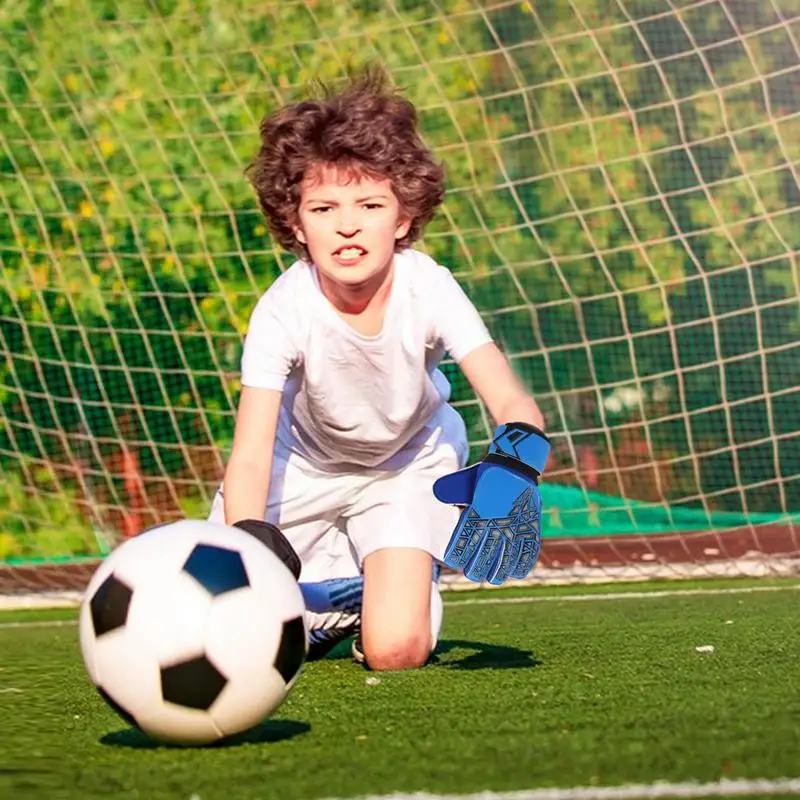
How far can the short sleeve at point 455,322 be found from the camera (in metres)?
4.21

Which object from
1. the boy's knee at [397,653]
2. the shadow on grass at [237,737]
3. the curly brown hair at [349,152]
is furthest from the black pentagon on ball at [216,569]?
the curly brown hair at [349,152]

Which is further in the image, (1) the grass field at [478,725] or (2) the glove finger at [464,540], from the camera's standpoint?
(2) the glove finger at [464,540]

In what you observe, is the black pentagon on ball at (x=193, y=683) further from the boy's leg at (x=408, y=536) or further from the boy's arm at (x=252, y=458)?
the boy's leg at (x=408, y=536)

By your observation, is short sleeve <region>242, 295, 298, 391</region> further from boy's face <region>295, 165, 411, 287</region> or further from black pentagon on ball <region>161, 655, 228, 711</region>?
black pentagon on ball <region>161, 655, 228, 711</region>

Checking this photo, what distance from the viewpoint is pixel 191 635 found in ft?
9.58

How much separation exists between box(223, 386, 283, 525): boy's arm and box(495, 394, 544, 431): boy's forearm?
567 mm

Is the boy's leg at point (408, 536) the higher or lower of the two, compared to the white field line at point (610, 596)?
higher

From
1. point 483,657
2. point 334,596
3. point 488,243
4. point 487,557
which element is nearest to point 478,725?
point 487,557

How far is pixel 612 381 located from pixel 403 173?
3.51 metres

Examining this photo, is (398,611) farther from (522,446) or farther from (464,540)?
(522,446)

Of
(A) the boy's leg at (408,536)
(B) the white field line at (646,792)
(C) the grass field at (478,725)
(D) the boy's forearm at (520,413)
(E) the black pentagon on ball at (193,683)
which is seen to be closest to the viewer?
(B) the white field line at (646,792)

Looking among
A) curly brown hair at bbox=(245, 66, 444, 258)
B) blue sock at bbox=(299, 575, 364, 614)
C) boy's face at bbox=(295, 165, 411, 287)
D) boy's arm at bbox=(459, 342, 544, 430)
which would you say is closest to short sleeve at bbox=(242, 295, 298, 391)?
boy's face at bbox=(295, 165, 411, 287)

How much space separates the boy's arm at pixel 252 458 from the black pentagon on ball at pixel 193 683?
3.45 feet

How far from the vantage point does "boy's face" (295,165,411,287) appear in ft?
13.9
